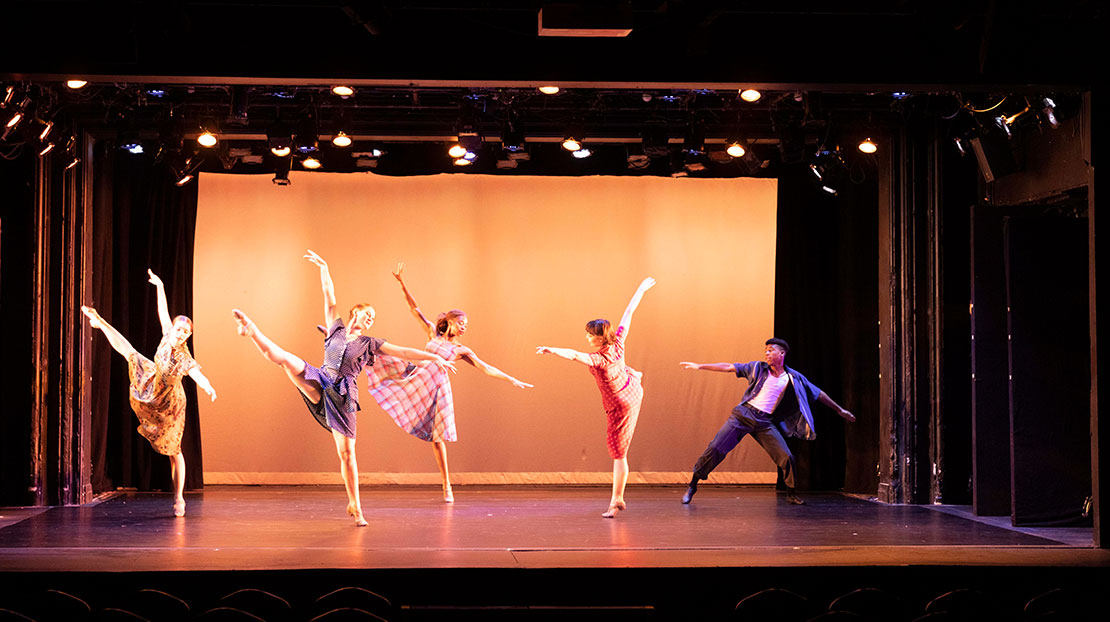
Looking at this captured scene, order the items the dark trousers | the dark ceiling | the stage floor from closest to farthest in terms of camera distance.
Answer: the stage floor, the dark ceiling, the dark trousers

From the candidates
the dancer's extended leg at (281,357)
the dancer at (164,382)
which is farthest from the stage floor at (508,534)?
the dancer's extended leg at (281,357)

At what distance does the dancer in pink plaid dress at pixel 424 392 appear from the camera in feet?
28.6

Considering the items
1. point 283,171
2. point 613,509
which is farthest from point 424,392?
point 283,171

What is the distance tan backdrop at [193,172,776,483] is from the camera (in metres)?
10.3

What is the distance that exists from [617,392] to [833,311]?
344cm

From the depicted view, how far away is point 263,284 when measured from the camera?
10.3 metres

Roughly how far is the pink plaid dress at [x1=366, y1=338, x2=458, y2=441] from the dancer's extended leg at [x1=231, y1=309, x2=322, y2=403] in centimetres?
167

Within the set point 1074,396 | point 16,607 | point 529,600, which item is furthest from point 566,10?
point 1074,396

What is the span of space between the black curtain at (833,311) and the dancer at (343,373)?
171 inches

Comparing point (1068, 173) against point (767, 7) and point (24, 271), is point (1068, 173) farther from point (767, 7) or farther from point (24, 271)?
point (24, 271)

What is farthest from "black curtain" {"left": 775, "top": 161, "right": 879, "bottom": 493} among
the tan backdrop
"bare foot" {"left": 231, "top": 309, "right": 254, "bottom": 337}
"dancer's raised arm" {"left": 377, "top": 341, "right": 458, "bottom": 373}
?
"bare foot" {"left": 231, "top": 309, "right": 254, "bottom": 337}

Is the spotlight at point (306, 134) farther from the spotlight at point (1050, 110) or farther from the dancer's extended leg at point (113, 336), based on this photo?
the spotlight at point (1050, 110)

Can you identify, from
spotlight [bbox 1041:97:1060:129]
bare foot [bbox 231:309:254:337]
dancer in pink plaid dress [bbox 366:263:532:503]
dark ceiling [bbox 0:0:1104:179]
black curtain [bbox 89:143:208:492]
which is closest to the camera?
dark ceiling [bbox 0:0:1104:179]

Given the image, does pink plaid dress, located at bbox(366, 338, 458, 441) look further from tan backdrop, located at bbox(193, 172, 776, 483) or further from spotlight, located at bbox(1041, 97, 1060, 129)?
spotlight, located at bbox(1041, 97, 1060, 129)
